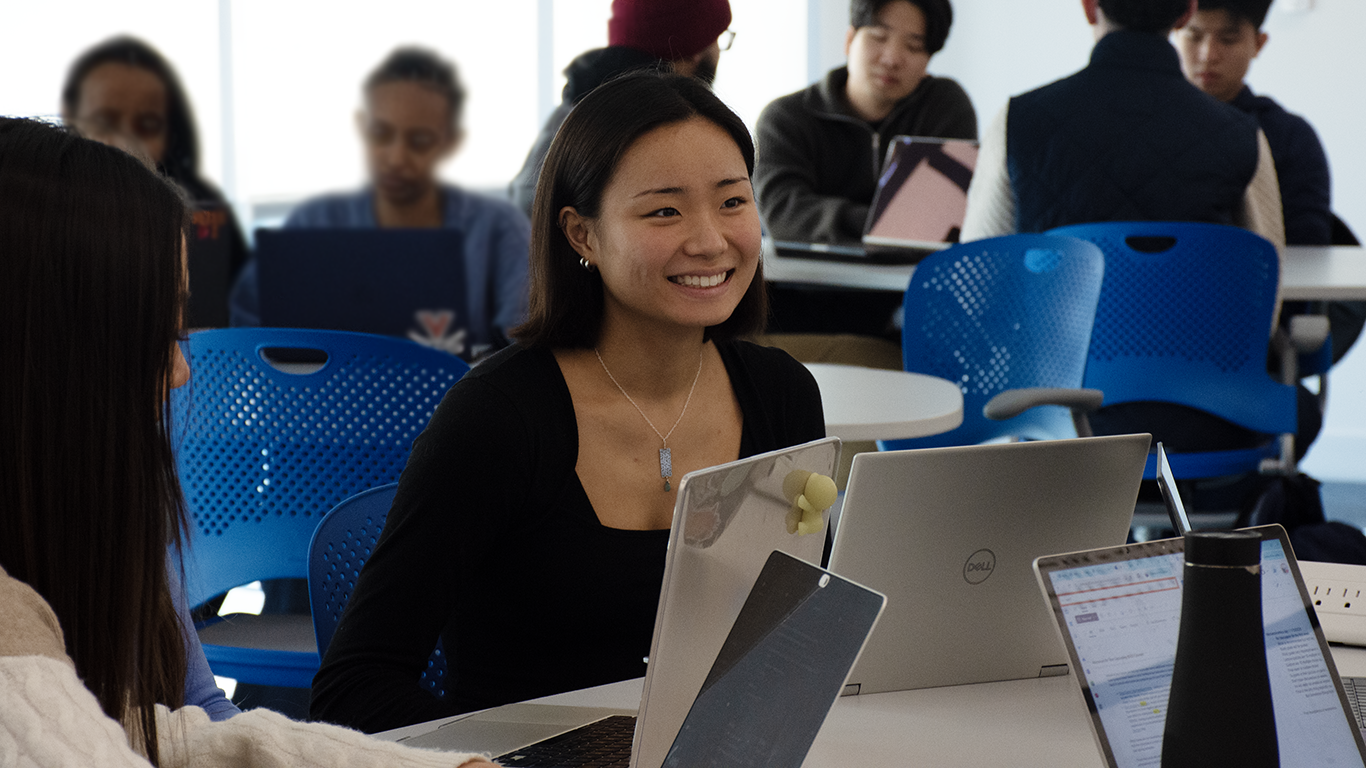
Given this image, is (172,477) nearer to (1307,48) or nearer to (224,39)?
(224,39)

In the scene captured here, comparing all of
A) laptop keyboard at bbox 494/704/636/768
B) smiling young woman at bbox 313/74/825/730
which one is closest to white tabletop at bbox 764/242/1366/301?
smiling young woman at bbox 313/74/825/730

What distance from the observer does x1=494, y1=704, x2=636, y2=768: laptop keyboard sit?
100 centimetres

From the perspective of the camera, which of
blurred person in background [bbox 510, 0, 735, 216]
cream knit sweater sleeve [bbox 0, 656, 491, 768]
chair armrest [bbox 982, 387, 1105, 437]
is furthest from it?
blurred person in background [bbox 510, 0, 735, 216]

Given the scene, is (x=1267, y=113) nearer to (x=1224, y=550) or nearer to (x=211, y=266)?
(x=211, y=266)

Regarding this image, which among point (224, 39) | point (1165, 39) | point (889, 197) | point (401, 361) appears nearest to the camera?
point (401, 361)

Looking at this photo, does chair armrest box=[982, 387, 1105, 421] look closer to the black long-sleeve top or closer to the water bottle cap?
the black long-sleeve top

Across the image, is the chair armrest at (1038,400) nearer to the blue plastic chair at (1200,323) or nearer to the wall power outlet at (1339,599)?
the blue plastic chair at (1200,323)

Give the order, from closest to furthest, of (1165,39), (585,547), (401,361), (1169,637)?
1. (1169,637)
2. (585,547)
3. (401,361)
4. (1165,39)

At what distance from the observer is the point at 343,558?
1.45 metres

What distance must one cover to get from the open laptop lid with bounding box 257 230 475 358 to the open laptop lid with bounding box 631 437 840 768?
5.45 feet

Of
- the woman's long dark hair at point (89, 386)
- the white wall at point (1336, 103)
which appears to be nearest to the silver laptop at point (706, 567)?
the woman's long dark hair at point (89, 386)

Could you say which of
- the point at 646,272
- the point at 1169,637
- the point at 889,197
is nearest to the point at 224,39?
Answer: the point at 889,197

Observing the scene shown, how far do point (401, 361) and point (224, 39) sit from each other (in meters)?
3.74

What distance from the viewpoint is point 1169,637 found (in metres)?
0.94
